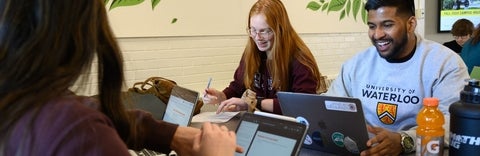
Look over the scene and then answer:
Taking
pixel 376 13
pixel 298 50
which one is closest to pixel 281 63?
pixel 298 50

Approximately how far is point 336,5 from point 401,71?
2.49 meters

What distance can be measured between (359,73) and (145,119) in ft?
3.95

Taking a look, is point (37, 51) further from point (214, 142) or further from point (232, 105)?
point (232, 105)

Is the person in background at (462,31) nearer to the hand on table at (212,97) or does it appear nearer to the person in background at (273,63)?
the person in background at (273,63)

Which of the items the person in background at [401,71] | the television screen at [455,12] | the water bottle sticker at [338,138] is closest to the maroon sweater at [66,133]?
the water bottle sticker at [338,138]

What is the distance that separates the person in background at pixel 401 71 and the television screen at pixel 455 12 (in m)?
4.66

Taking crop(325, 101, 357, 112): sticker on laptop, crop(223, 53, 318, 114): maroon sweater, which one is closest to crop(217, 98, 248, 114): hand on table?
crop(223, 53, 318, 114): maroon sweater

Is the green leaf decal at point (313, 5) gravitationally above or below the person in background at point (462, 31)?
above

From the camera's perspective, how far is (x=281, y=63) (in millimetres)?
2486

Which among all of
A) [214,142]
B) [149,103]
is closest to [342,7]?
[149,103]

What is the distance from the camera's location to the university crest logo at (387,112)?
6.22 feet

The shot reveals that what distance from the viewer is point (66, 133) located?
0.67m

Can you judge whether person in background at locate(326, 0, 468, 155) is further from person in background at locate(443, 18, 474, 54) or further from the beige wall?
person in background at locate(443, 18, 474, 54)

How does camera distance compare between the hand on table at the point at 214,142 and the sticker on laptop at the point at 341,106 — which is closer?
the hand on table at the point at 214,142
